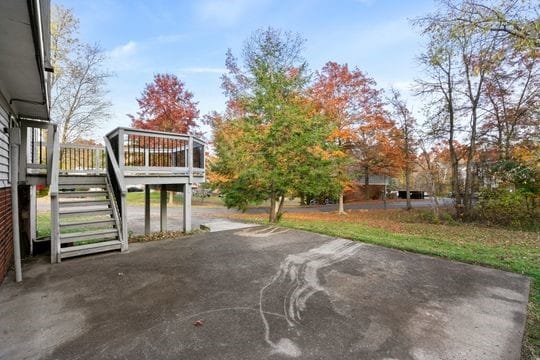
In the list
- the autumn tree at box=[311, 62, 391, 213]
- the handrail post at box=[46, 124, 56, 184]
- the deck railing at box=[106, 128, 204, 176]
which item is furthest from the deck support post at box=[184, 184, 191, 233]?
the autumn tree at box=[311, 62, 391, 213]

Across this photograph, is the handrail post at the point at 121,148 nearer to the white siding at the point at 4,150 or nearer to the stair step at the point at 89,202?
the stair step at the point at 89,202

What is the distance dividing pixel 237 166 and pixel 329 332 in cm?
703

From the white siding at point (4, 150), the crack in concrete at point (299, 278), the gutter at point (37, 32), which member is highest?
the gutter at point (37, 32)

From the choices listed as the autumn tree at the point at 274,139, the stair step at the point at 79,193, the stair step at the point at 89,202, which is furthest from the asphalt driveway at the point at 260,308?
the autumn tree at the point at 274,139

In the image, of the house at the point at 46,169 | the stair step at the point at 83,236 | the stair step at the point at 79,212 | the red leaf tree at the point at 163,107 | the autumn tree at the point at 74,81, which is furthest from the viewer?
the red leaf tree at the point at 163,107

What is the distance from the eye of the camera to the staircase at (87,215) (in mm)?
4656

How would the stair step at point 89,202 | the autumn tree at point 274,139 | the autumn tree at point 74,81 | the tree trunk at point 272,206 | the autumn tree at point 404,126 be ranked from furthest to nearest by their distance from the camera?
the autumn tree at point 74,81 → the autumn tree at point 404,126 → the tree trunk at point 272,206 → the autumn tree at point 274,139 → the stair step at point 89,202

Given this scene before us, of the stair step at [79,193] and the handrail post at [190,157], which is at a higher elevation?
the handrail post at [190,157]

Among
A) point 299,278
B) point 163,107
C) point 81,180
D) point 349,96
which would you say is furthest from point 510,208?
point 163,107

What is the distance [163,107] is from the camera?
1683cm

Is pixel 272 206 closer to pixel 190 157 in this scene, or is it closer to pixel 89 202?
pixel 190 157

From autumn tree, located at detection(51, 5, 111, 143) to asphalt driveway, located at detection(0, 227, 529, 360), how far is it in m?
15.0

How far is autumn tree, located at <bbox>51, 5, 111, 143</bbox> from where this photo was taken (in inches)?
582

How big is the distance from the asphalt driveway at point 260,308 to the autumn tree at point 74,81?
49.3ft
